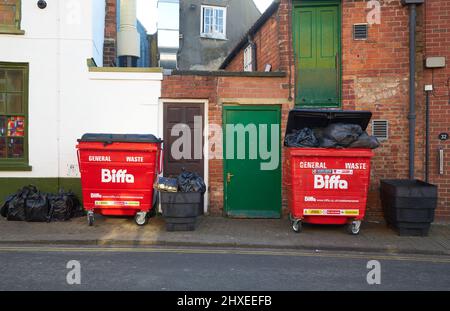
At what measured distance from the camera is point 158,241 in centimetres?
758

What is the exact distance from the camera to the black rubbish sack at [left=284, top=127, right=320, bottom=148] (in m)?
8.24

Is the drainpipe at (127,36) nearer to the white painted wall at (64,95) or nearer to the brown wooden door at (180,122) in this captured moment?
the white painted wall at (64,95)

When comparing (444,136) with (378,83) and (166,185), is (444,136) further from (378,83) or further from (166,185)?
(166,185)

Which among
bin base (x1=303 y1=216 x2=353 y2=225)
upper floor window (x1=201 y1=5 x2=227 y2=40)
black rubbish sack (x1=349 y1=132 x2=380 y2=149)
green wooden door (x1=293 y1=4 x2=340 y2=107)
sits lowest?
bin base (x1=303 y1=216 x2=353 y2=225)

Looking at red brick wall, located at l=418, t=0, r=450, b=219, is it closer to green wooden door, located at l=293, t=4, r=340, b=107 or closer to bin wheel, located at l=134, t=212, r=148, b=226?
green wooden door, located at l=293, t=4, r=340, b=107

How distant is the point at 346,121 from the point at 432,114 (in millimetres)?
2158

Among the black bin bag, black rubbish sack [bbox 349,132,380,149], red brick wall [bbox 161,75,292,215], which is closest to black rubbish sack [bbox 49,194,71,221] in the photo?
the black bin bag

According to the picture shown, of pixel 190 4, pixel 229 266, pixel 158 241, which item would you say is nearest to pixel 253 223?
pixel 158 241

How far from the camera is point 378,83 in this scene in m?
9.70

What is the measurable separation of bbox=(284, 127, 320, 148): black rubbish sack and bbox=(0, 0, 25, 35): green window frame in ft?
19.9

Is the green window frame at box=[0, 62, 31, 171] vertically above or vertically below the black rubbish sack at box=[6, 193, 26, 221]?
above

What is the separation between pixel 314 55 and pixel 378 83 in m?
1.47

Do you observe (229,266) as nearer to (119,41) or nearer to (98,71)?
(98,71)
